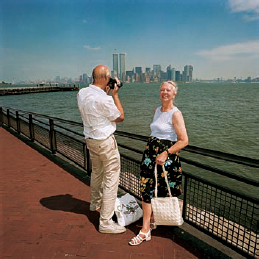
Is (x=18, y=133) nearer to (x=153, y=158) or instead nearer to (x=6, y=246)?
(x=6, y=246)

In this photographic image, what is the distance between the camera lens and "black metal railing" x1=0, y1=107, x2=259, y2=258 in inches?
92.2

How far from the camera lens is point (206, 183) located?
2.56 meters

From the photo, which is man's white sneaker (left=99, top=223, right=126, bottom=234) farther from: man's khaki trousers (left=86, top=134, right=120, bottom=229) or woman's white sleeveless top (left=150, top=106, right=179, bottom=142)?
woman's white sleeveless top (left=150, top=106, right=179, bottom=142)

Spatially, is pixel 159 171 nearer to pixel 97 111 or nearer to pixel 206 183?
pixel 206 183

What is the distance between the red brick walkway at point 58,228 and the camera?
102 inches

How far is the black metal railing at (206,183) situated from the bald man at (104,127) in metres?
0.52

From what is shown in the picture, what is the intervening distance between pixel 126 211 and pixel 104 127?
128 centimetres

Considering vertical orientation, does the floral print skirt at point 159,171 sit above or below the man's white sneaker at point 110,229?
above

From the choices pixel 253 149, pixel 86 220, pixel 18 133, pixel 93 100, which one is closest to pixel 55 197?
pixel 86 220

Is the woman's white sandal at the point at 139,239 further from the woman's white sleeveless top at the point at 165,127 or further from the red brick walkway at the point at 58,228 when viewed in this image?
the woman's white sleeveless top at the point at 165,127

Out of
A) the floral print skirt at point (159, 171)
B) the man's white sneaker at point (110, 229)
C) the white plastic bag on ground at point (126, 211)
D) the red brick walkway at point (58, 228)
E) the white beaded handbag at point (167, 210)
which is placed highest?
the floral print skirt at point (159, 171)

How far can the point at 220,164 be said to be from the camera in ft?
40.4

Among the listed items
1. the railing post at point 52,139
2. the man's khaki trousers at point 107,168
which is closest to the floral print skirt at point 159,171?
the man's khaki trousers at point 107,168

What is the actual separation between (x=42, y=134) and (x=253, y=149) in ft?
48.5
